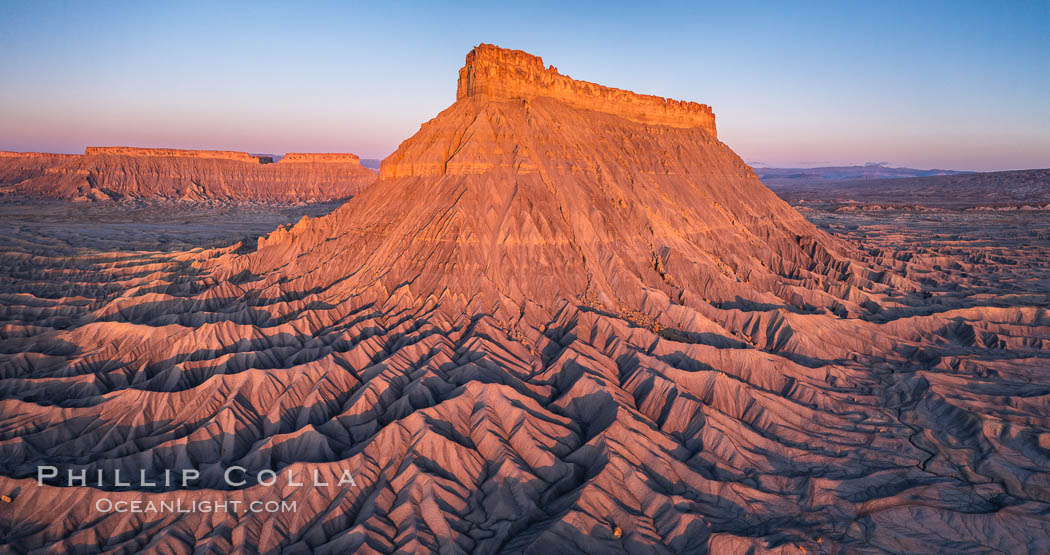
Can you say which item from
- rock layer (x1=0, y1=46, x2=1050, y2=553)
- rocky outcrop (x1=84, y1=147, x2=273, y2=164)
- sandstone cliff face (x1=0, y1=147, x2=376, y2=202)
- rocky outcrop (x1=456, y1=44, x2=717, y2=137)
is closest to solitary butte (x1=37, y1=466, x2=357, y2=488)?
rock layer (x1=0, y1=46, x2=1050, y2=553)

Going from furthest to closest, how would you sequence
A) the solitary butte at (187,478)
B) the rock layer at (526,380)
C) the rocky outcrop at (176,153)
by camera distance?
1. the rocky outcrop at (176,153)
2. the solitary butte at (187,478)
3. the rock layer at (526,380)

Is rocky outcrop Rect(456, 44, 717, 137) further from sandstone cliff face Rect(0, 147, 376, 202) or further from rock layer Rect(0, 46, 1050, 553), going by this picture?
sandstone cliff face Rect(0, 147, 376, 202)

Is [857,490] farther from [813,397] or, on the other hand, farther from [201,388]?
[201,388]

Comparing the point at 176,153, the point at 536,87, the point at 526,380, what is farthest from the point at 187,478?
the point at 176,153

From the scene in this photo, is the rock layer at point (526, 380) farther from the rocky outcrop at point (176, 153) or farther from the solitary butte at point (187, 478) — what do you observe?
the rocky outcrop at point (176, 153)

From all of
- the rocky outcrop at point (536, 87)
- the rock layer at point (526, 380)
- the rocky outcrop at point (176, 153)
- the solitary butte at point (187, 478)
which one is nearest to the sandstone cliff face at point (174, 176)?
the rocky outcrop at point (176, 153)

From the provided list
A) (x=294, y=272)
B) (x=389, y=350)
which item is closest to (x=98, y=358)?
(x=294, y=272)

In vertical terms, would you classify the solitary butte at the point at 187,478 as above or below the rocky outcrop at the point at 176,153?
below
